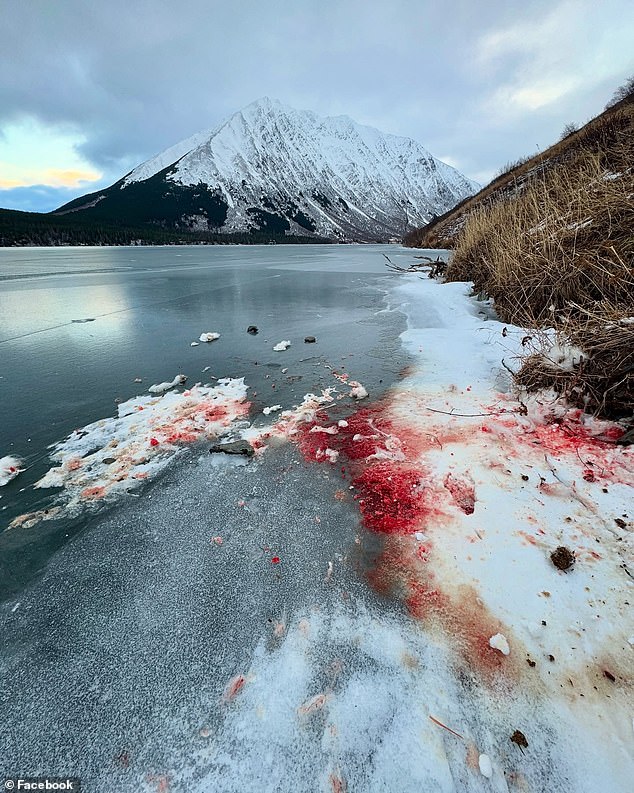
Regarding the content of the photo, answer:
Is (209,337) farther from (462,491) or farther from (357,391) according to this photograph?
(462,491)

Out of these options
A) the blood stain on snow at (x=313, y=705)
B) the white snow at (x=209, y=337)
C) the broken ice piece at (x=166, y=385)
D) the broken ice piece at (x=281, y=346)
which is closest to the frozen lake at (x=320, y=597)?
the blood stain on snow at (x=313, y=705)

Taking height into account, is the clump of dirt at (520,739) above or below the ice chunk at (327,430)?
below

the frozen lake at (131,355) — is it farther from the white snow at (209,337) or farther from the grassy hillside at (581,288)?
the grassy hillside at (581,288)

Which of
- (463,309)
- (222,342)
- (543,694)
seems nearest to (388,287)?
(463,309)

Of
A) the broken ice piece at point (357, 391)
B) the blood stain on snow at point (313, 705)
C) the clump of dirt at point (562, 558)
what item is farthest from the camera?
the broken ice piece at point (357, 391)

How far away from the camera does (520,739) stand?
126 centimetres

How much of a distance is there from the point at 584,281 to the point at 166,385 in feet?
18.5

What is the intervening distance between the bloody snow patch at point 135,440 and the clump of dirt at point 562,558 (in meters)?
2.63

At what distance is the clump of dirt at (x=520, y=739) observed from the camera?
1254 mm

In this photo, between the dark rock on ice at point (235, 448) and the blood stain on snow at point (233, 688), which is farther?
the dark rock on ice at point (235, 448)

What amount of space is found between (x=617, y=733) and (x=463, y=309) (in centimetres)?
789

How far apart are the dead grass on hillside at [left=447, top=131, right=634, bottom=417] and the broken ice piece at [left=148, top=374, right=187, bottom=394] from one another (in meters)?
3.96

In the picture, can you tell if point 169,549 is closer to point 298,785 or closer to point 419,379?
point 298,785

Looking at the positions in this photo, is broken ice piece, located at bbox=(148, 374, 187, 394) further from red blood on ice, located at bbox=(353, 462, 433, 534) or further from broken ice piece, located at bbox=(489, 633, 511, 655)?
broken ice piece, located at bbox=(489, 633, 511, 655)
